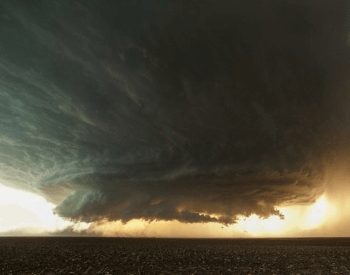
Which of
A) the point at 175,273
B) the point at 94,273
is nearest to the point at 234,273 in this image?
the point at 175,273

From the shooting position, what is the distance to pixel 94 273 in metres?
33.8

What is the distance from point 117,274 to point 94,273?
3.45m

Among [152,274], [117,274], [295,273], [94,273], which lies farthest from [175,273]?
[295,273]

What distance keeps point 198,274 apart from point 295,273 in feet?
43.1

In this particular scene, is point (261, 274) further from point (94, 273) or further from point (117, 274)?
point (94, 273)

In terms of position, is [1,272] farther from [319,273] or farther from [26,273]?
[319,273]

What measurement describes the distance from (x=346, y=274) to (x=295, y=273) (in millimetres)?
6464

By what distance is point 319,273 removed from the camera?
3306cm

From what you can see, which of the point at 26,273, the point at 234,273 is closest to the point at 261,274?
the point at 234,273

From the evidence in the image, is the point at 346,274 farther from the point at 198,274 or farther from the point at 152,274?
the point at 152,274

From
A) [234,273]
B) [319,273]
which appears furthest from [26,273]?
[319,273]

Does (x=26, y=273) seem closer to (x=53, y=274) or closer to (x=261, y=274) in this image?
(x=53, y=274)

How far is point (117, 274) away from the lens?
33125 mm

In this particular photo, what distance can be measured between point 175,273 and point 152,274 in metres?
3.27
